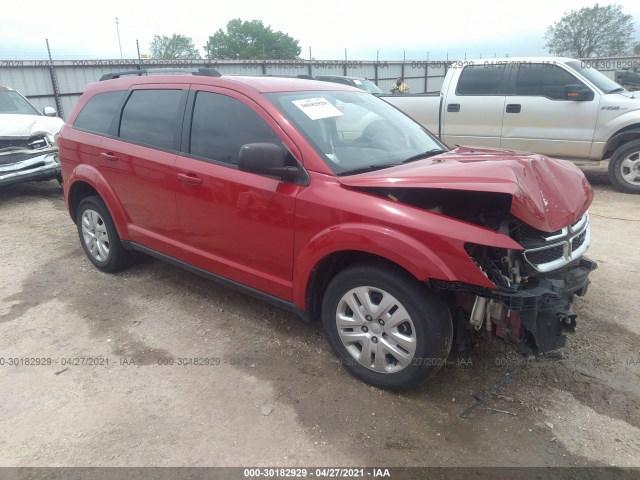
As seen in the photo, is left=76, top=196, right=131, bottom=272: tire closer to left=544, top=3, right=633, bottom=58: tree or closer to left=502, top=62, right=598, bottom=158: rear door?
left=502, top=62, right=598, bottom=158: rear door

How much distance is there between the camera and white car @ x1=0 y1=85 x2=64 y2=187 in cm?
734

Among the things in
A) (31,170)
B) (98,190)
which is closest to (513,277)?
(98,190)

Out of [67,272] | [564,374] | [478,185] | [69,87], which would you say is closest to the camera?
[478,185]

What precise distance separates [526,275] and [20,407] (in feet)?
9.75

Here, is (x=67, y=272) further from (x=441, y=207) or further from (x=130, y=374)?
(x=441, y=207)

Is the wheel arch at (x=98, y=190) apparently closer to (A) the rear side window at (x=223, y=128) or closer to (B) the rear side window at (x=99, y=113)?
(B) the rear side window at (x=99, y=113)

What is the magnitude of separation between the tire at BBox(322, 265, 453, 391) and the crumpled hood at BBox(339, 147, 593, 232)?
53 centimetres

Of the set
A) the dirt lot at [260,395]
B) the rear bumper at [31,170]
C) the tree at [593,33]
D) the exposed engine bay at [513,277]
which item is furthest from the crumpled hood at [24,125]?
the tree at [593,33]

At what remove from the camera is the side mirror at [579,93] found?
709 cm

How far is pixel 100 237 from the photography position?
4598 mm

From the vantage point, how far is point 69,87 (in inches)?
551

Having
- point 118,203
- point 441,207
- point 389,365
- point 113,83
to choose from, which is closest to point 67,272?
point 118,203

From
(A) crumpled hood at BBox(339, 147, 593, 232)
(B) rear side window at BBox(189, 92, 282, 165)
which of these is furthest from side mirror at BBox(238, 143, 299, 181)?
(A) crumpled hood at BBox(339, 147, 593, 232)

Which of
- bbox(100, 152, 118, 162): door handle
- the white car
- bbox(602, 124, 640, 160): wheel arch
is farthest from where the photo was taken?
the white car
